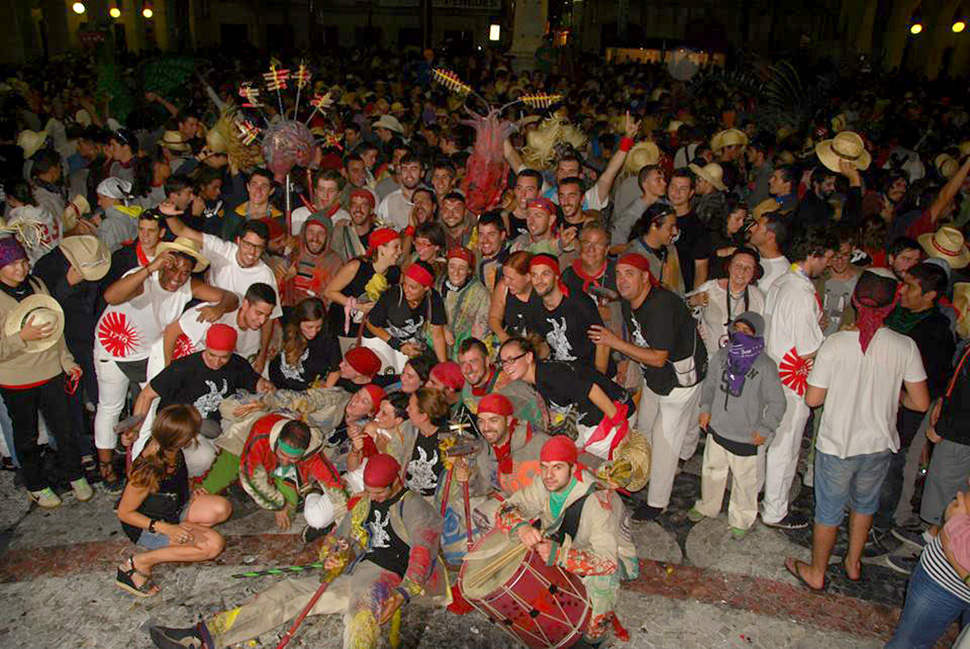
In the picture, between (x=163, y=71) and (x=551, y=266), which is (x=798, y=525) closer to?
(x=551, y=266)

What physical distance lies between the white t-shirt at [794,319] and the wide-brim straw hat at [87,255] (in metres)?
4.97

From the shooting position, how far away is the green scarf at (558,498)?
4.23m

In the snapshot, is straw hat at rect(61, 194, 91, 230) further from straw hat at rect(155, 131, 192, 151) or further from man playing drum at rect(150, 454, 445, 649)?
man playing drum at rect(150, 454, 445, 649)

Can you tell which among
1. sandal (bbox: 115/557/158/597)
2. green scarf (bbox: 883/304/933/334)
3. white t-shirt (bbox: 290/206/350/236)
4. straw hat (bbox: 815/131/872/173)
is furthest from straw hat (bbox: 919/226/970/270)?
A: sandal (bbox: 115/557/158/597)

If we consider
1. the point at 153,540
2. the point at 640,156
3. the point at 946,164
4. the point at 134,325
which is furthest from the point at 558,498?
the point at 946,164

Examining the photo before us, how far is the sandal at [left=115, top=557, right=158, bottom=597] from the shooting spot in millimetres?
4688

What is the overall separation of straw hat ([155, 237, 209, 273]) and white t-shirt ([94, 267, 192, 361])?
0.79 ft

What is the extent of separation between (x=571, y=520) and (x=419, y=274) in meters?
2.30

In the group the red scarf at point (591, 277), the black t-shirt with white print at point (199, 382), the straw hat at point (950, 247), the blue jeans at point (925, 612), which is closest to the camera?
the blue jeans at point (925, 612)

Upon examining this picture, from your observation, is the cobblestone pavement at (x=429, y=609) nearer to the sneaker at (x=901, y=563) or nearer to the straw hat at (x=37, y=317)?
the sneaker at (x=901, y=563)

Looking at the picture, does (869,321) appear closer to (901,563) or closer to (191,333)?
(901,563)

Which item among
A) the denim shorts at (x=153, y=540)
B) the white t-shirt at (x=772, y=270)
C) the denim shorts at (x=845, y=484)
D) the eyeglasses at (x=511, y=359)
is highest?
the white t-shirt at (x=772, y=270)

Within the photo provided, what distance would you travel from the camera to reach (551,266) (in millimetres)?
5305

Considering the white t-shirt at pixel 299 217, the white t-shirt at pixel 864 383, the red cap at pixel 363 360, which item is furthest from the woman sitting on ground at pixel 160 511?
the white t-shirt at pixel 864 383
